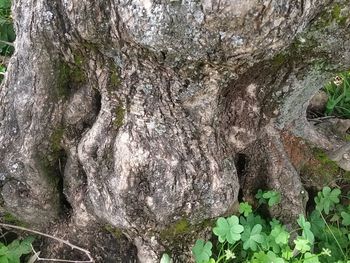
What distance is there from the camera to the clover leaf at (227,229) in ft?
6.12

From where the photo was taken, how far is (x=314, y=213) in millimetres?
2285

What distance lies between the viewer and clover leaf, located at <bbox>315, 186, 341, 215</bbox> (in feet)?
7.41

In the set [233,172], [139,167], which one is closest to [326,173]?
[233,172]

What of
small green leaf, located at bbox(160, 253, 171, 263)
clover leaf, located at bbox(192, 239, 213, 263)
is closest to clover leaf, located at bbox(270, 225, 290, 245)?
clover leaf, located at bbox(192, 239, 213, 263)

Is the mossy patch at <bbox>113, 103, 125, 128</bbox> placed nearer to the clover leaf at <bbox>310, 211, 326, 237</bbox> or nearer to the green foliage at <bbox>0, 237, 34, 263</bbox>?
the green foliage at <bbox>0, 237, 34, 263</bbox>

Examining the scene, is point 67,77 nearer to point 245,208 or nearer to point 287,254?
point 245,208

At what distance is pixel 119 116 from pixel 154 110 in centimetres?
13

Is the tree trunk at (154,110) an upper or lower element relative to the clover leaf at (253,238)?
upper

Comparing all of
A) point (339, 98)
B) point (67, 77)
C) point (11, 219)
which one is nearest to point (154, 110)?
point (67, 77)

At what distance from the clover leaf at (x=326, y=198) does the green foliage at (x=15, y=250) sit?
1.14 m

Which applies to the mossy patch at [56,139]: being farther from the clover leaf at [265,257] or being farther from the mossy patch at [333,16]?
the mossy patch at [333,16]

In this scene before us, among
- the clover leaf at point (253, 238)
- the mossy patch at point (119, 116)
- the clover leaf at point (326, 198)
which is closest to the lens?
the mossy patch at point (119, 116)

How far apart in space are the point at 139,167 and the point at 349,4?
76 cm

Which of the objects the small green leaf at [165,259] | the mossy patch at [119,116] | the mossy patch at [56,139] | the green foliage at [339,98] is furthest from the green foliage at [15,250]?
the green foliage at [339,98]
